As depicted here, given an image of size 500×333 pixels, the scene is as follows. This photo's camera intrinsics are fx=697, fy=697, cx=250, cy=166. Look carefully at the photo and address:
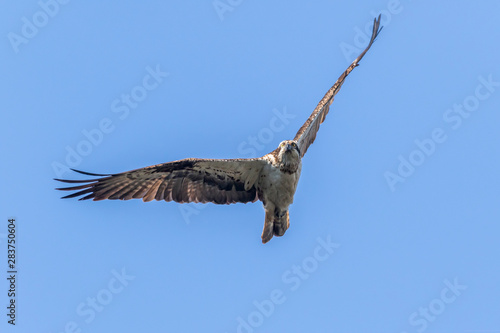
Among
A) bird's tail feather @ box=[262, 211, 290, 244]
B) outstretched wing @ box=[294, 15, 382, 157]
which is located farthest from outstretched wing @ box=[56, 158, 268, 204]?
outstretched wing @ box=[294, 15, 382, 157]

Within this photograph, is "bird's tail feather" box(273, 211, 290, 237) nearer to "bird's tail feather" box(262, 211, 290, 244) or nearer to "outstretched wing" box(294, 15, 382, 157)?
"bird's tail feather" box(262, 211, 290, 244)

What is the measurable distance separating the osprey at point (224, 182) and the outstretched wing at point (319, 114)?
0.04 meters

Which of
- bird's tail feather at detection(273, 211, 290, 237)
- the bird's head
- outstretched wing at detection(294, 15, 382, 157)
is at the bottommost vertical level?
Answer: bird's tail feather at detection(273, 211, 290, 237)

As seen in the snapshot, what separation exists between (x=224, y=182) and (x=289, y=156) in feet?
6.06

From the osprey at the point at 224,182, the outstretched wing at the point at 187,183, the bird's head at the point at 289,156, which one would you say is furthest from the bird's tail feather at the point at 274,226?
the bird's head at the point at 289,156

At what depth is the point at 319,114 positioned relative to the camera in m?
16.5

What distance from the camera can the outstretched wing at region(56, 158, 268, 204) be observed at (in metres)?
15.2

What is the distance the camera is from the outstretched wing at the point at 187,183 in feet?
50.0

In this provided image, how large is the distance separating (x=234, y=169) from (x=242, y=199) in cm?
85

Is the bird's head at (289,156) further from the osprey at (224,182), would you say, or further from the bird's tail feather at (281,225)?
the bird's tail feather at (281,225)

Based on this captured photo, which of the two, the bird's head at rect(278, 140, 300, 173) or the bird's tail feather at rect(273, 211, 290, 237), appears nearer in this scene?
the bird's head at rect(278, 140, 300, 173)

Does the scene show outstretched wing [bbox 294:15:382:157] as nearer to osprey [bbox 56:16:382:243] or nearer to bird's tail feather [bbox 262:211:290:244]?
osprey [bbox 56:16:382:243]

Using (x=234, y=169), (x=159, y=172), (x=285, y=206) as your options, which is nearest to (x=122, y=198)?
(x=159, y=172)

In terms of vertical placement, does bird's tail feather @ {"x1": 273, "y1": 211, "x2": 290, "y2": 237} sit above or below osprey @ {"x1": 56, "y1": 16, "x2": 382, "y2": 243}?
below
